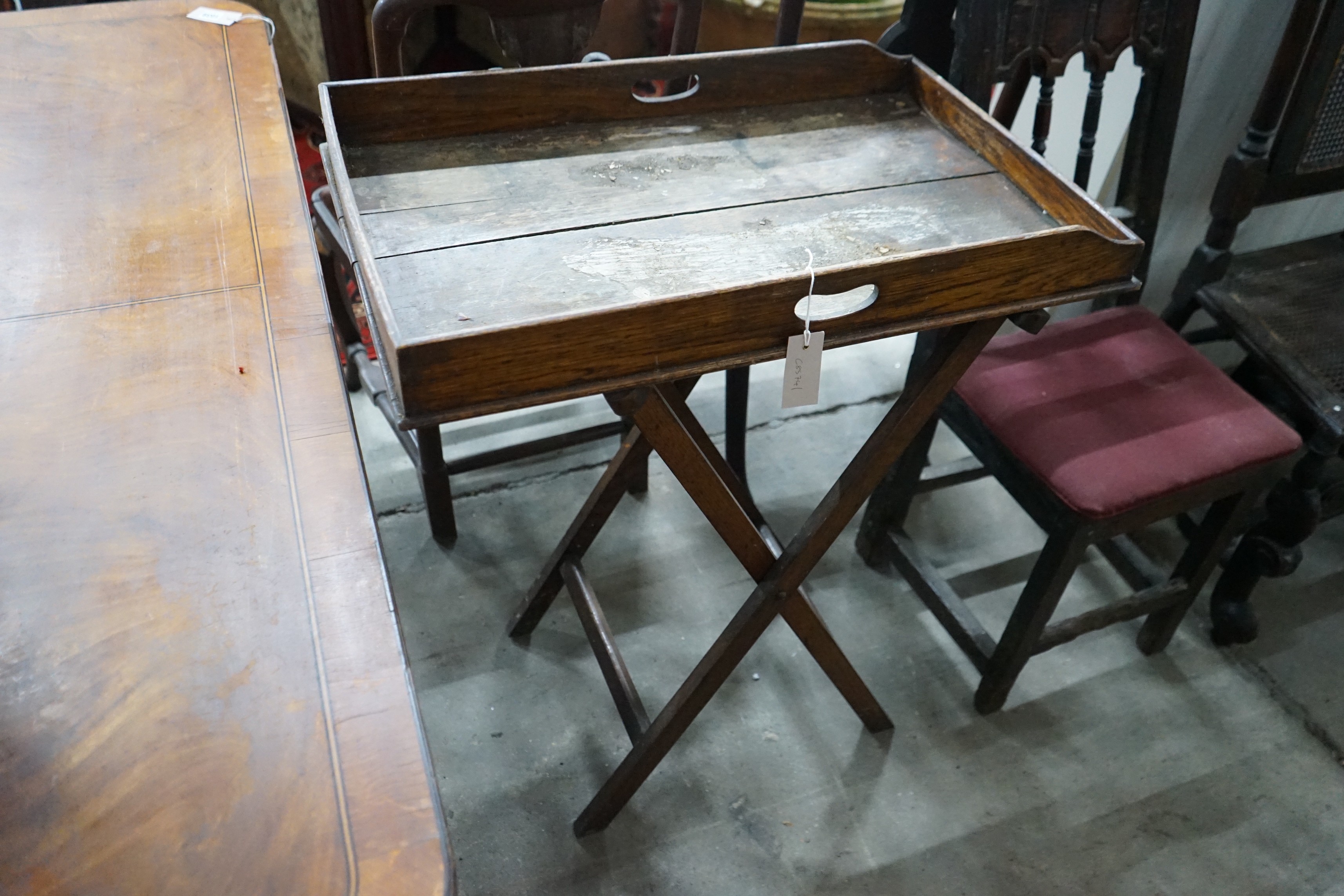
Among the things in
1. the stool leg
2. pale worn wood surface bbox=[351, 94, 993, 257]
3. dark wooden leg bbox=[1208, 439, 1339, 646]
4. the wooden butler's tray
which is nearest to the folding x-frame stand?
the wooden butler's tray

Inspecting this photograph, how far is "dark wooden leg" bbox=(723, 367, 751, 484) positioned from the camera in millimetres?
1876

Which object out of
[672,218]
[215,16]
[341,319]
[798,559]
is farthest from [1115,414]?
[215,16]

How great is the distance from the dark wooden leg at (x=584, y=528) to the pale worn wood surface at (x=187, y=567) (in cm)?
63

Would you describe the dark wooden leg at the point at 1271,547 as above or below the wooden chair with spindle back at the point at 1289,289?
below

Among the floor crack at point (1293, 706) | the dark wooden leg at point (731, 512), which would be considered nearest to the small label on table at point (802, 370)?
the dark wooden leg at point (731, 512)

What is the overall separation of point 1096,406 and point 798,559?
606mm

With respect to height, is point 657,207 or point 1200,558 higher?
point 657,207

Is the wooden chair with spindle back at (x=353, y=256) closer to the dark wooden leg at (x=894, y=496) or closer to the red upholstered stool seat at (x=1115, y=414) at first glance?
the dark wooden leg at (x=894, y=496)

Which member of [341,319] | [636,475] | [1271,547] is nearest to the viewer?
[636,475]

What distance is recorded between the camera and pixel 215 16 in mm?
1748

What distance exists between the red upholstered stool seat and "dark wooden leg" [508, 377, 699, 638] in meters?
0.54

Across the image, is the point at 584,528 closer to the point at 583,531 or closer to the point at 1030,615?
the point at 583,531

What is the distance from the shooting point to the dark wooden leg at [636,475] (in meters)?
1.61

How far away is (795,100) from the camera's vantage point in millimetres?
1360
